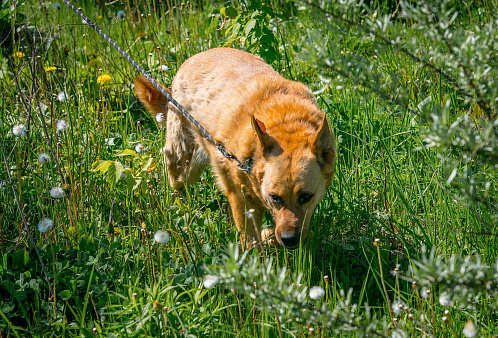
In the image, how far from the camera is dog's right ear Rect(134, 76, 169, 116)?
4121mm

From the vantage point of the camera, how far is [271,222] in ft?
13.0

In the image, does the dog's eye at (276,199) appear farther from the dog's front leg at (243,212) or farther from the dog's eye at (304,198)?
the dog's front leg at (243,212)

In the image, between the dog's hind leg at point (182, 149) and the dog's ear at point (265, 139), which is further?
the dog's hind leg at point (182, 149)

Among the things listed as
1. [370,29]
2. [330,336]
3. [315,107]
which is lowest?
[330,336]

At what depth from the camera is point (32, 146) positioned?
13.6ft

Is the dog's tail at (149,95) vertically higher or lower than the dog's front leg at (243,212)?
higher

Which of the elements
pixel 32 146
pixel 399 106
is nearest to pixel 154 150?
pixel 32 146

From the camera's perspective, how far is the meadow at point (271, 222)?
5.57 ft

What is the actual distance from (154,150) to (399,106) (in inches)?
116

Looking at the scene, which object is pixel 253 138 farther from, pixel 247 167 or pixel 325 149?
pixel 325 149

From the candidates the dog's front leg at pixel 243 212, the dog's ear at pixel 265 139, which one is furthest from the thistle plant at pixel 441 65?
the dog's front leg at pixel 243 212

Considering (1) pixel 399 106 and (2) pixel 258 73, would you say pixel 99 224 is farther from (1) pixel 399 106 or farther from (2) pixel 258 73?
(1) pixel 399 106

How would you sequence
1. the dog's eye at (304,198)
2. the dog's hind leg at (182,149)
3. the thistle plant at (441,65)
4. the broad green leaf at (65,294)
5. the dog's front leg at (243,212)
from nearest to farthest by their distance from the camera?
the thistle plant at (441,65) < the broad green leaf at (65,294) < the dog's eye at (304,198) < the dog's front leg at (243,212) < the dog's hind leg at (182,149)

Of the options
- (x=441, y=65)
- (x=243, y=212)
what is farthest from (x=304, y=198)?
(x=441, y=65)
